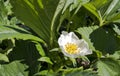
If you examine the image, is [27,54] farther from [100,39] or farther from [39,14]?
[100,39]

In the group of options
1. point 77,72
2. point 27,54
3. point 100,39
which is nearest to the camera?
point 77,72

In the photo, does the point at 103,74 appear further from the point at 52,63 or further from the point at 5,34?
the point at 5,34

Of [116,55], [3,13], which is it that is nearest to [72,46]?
[116,55]

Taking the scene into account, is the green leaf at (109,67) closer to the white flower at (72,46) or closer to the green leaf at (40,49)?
the white flower at (72,46)

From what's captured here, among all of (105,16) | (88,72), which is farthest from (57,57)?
(105,16)

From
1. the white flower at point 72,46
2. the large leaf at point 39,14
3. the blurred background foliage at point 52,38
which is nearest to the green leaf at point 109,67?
the blurred background foliage at point 52,38

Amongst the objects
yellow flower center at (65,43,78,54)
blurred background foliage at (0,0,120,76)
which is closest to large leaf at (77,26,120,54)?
blurred background foliage at (0,0,120,76)

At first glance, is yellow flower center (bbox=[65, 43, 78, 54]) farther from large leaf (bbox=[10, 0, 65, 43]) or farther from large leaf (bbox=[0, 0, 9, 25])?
large leaf (bbox=[0, 0, 9, 25])
